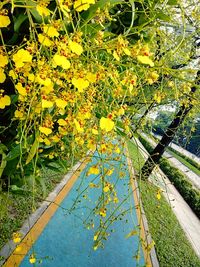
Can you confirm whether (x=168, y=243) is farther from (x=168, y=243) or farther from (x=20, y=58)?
(x=20, y=58)

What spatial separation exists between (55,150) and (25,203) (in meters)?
3.00

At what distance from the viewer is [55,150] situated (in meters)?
1.80

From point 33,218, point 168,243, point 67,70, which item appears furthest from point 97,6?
point 168,243

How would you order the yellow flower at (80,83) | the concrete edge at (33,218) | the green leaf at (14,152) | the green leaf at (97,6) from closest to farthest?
the yellow flower at (80,83), the green leaf at (97,6), the green leaf at (14,152), the concrete edge at (33,218)

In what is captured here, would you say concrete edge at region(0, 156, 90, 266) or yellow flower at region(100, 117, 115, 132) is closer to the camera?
yellow flower at region(100, 117, 115, 132)

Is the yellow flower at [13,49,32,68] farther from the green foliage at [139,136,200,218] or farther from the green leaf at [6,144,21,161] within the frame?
the green foliage at [139,136,200,218]

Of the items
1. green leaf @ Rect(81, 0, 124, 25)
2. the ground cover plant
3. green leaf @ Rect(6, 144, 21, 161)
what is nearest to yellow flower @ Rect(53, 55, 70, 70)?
the ground cover plant

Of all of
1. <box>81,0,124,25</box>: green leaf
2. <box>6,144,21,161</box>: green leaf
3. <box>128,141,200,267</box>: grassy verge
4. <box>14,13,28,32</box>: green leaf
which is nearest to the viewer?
<box>81,0,124,25</box>: green leaf

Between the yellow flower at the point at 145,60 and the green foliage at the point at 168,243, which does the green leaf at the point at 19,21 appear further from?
the green foliage at the point at 168,243

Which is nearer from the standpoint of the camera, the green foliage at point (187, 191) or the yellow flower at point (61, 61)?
the yellow flower at point (61, 61)

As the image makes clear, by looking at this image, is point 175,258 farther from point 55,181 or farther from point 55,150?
point 55,150

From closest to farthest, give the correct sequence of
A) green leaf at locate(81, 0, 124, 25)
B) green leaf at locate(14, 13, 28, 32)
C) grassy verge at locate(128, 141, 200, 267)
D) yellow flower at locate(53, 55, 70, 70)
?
yellow flower at locate(53, 55, 70, 70)
green leaf at locate(81, 0, 124, 25)
green leaf at locate(14, 13, 28, 32)
grassy verge at locate(128, 141, 200, 267)

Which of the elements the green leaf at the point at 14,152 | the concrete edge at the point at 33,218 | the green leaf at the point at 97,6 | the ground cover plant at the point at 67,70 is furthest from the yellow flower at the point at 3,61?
the concrete edge at the point at 33,218

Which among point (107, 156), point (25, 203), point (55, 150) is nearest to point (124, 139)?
point (107, 156)
